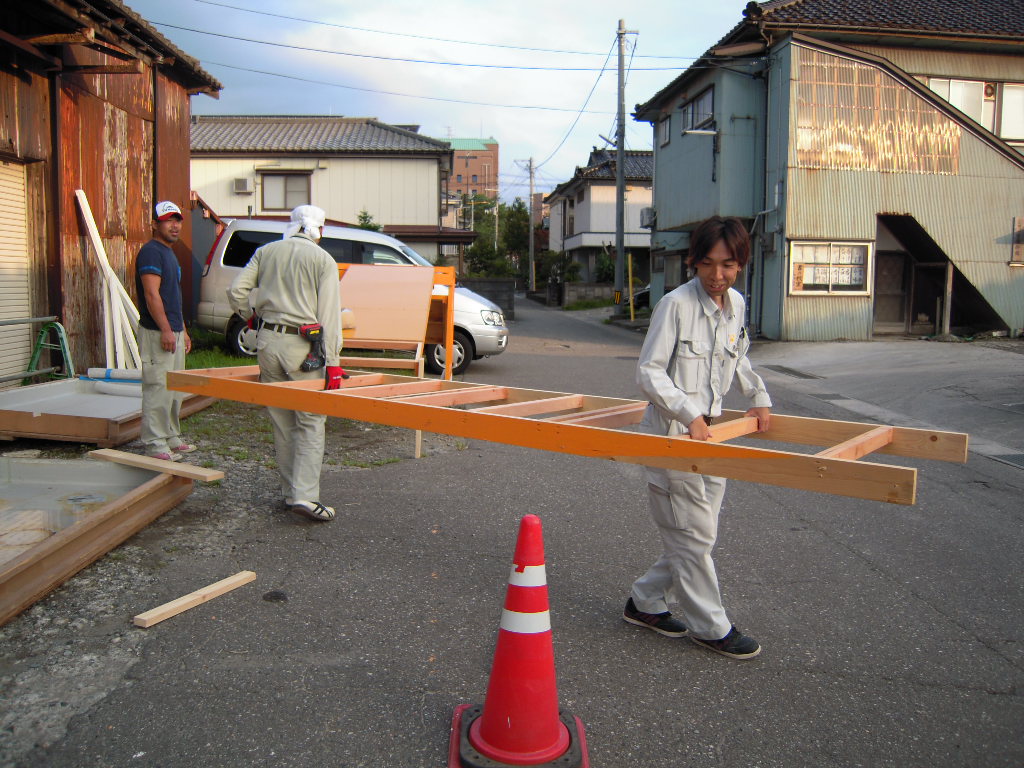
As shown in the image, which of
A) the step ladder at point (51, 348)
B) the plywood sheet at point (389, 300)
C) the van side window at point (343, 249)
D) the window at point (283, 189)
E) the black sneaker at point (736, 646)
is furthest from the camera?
the window at point (283, 189)

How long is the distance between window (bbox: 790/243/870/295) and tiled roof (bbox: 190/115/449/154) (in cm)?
1500

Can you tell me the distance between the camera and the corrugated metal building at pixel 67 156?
8.11 meters

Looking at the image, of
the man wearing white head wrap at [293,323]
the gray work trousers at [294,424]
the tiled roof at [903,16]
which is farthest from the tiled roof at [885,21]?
the gray work trousers at [294,424]

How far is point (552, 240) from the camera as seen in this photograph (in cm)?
5591

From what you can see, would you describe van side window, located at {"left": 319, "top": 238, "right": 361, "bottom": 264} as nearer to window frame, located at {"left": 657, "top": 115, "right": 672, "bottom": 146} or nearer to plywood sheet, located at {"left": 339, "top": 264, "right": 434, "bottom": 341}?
plywood sheet, located at {"left": 339, "top": 264, "right": 434, "bottom": 341}

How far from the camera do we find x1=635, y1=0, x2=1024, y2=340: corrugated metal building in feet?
56.2

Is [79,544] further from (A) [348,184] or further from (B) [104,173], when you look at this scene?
(A) [348,184]

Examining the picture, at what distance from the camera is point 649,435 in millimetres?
2973

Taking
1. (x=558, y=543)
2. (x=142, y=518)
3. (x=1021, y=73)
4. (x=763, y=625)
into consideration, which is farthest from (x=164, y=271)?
(x=1021, y=73)

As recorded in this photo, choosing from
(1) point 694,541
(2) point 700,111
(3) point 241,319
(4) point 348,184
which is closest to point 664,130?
(2) point 700,111

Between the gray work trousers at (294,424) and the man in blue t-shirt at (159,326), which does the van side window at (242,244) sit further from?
the gray work trousers at (294,424)

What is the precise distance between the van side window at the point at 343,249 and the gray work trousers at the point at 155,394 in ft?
22.3

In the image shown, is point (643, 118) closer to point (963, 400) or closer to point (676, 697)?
point (963, 400)

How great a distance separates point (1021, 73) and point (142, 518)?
21117 mm
